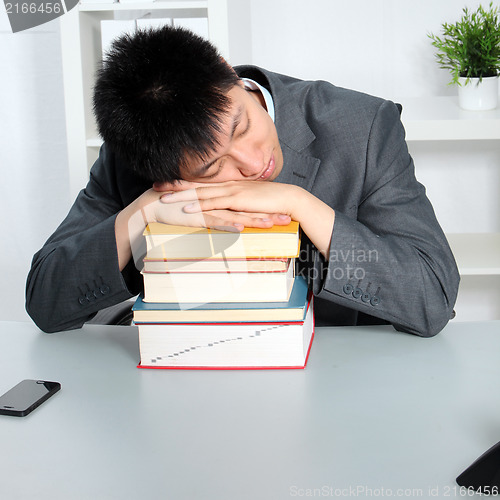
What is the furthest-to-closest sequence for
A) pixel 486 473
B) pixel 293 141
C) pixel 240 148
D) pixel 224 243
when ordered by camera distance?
pixel 293 141 → pixel 240 148 → pixel 224 243 → pixel 486 473

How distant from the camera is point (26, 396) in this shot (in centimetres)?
93

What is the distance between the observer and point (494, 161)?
2574mm

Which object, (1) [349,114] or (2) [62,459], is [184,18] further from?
(2) [62,459]

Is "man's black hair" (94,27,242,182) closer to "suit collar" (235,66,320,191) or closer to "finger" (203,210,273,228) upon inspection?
"finger" (203,210,273,228)

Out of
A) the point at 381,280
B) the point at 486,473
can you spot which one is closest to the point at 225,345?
the point at 381,280

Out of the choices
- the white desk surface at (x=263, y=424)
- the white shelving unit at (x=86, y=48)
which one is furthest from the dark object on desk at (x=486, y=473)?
the white shelving unit at (x=86, y=48)

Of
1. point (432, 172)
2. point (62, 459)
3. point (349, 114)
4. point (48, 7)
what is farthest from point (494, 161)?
point (62, 459)

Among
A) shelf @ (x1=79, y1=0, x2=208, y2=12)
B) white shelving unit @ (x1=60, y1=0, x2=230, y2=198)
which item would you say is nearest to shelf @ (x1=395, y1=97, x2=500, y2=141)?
white shelving unit @ (x1=60, y1=0, x2=230, y2=198)

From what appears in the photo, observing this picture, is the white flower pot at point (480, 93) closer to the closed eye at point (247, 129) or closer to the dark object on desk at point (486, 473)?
the closed eye at point (247, 129)

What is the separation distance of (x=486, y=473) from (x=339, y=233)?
50 centimetres

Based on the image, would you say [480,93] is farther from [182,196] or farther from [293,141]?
[182,196]

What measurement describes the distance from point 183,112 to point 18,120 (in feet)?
6.48

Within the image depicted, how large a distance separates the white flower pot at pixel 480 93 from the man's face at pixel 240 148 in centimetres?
123

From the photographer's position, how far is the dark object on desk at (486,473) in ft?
2.24
